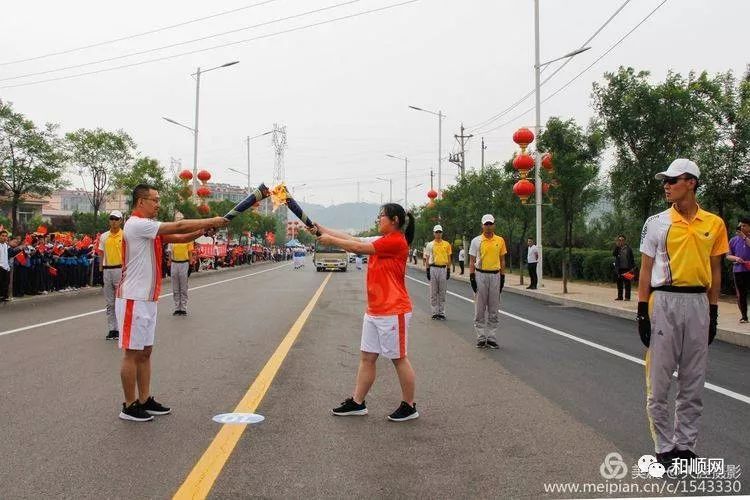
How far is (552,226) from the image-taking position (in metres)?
39.5

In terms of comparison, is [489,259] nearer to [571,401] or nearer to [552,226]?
[571,401]

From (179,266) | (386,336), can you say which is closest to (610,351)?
(386,336)

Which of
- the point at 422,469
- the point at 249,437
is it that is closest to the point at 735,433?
the point at 422,469

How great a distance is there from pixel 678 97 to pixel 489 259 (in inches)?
373

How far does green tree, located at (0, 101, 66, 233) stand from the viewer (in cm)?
3428

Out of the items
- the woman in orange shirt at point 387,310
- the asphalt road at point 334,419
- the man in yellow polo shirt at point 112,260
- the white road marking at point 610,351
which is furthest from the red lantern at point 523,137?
the woman in orange shirt at point 387,310

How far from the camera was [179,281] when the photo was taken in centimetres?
1368

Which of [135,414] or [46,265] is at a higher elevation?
[46,265]

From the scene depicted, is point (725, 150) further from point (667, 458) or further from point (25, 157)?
point (25, 157)

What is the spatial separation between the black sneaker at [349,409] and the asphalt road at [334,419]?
0.10 metres

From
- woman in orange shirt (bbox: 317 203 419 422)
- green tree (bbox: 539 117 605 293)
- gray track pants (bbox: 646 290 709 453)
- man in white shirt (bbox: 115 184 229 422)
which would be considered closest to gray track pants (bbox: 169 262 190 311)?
man in white shirt (bbox: 115 184 229 422)

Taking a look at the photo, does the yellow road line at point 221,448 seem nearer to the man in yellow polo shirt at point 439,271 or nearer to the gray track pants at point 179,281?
the gray track pants at point 179,281

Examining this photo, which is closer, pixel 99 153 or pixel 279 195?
pixel 279 195

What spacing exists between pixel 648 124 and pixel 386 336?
13.9 m
